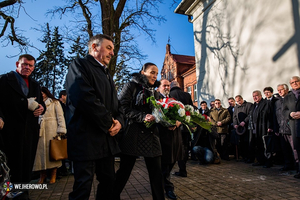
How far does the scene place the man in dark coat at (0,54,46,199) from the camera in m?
2.92

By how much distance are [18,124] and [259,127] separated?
249 inches

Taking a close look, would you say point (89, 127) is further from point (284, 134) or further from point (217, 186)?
point (284, 134)

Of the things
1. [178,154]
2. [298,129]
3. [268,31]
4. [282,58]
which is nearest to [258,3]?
[268,31]

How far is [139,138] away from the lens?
284cm

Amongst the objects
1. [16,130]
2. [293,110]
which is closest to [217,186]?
[293,110]

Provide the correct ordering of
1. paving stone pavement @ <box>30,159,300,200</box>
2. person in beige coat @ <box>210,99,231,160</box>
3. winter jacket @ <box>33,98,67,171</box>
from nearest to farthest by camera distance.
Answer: paving stone pavement @ <box>30,159,300,200</box> → winter jacket @ <box>33,98,67,171</box> → person in beige coat @ <box>210,99,231,160</box>

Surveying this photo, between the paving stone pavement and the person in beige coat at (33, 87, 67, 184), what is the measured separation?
0.39 meters

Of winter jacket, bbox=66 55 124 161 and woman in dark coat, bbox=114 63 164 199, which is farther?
woman in dark coat, bbox=114 63 164 199

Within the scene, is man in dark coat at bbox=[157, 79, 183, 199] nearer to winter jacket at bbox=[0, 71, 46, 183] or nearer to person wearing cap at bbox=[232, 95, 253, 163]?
winter jacket at bbox=[0, 71, 46, 183]

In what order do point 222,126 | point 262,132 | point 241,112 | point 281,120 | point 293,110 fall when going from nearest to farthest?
1. point 293,110
2. point 281,120
3. point 262,132
4. point 241,112
5. point 222,126

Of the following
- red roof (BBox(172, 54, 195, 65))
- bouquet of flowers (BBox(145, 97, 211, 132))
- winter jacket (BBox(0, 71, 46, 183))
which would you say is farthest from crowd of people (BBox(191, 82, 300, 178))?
red roof (BBox(172, 54, 195, 65))

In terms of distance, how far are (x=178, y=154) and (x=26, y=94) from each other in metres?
2.57

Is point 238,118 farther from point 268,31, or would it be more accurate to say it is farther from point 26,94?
point 26,94

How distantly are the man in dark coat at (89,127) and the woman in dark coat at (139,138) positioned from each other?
497 millimetres
